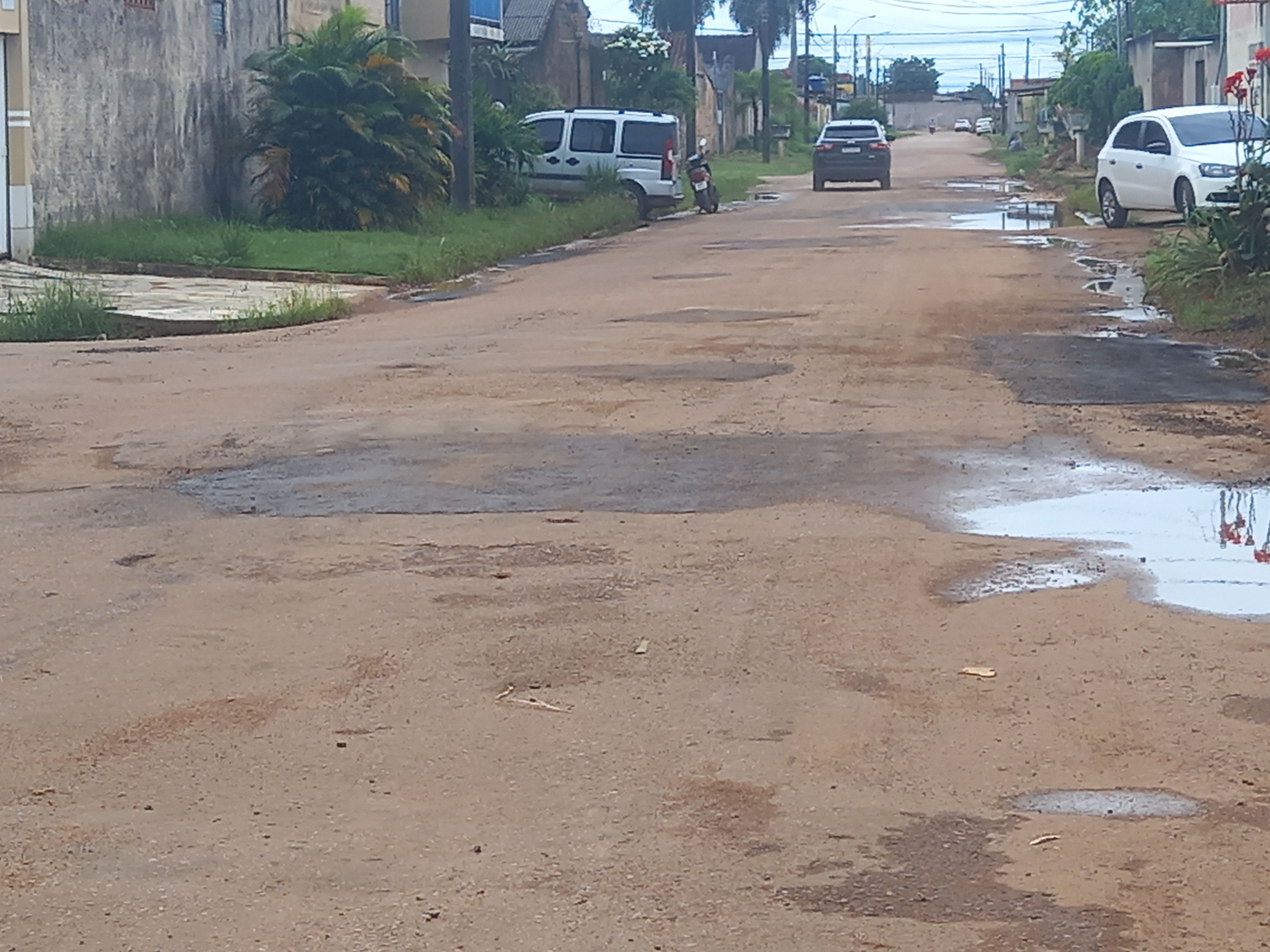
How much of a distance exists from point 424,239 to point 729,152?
5688cm

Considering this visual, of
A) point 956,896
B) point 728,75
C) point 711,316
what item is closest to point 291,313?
point 711,316

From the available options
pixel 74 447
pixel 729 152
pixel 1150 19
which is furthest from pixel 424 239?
pixel 729 152

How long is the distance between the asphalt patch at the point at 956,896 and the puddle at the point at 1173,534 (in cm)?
237

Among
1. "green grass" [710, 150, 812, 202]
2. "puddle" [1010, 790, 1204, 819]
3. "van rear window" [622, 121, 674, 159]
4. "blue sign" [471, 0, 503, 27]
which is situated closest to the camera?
"puddle" [1010, 790, 1204, 819]

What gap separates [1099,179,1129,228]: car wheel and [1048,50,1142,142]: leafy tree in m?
21.0

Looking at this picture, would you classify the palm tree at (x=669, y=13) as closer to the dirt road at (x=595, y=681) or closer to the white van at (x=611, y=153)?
the white van at (x=611, y=153)

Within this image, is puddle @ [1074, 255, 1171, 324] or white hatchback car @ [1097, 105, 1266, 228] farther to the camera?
white hatchback car @ [1097, 105, 1266, 228]

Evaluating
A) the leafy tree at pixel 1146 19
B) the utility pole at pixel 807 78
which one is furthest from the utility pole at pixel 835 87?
the leafy tree at pixel 1146 19

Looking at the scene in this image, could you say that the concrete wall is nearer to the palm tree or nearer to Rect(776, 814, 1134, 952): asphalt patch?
the palm tree

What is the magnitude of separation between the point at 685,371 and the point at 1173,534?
16.3 feet

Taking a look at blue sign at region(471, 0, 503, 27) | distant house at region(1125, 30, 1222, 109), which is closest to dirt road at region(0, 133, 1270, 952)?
blue sign at region(471, 0, 503, 27)

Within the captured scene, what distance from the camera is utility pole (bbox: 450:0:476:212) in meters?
26.8

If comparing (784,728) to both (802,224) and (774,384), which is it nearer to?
(774,384)

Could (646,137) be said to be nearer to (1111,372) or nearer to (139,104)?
(139,104)
